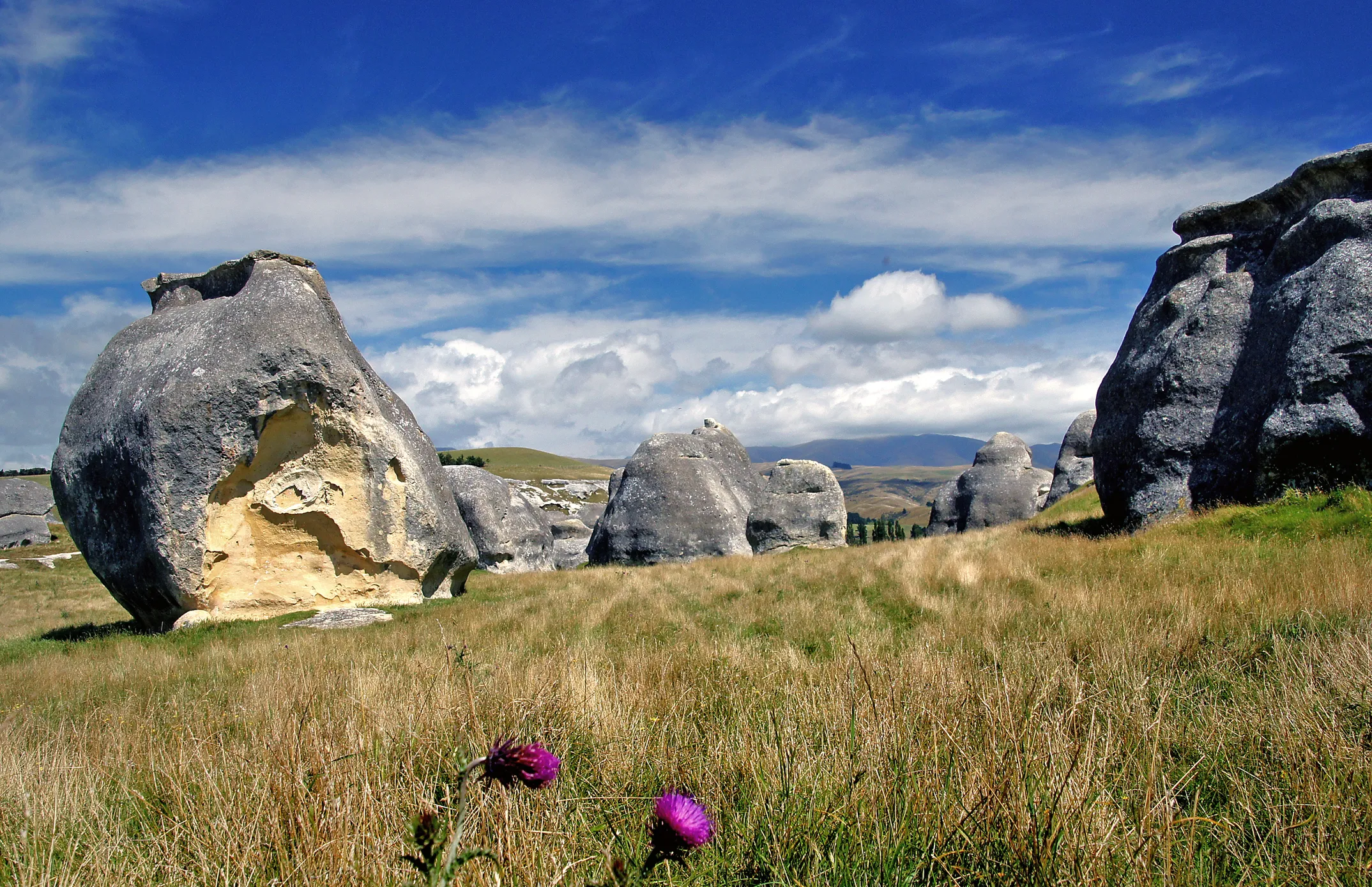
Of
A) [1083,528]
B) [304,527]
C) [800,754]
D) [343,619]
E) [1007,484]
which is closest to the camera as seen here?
[800,754]

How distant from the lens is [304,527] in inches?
616

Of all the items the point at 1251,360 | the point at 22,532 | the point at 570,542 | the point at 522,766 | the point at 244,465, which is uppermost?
the point at 1251,360

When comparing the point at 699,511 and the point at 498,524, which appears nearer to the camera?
the point at 699,511

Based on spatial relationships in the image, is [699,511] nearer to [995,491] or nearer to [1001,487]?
[995,491]

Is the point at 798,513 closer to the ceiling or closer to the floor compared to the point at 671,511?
closer to the floor

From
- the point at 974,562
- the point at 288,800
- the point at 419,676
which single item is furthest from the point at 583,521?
the point at 288,800

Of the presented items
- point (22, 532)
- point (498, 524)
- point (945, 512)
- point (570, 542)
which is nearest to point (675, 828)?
point (498, 524)

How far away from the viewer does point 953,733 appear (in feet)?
11.3

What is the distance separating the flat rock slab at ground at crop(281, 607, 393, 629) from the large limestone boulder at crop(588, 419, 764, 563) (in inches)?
528

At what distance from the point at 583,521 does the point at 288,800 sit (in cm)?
4152

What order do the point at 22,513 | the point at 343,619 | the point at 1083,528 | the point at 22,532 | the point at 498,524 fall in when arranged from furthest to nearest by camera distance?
the point at 22,513 < the point at 22,532 < the point at 498,524 < the point at 1083,528 < the point at 343,619

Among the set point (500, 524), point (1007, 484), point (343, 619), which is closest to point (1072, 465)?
point (1007, 484)

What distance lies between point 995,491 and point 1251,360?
27.3 metres

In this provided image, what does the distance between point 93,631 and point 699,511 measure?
18.0 m
